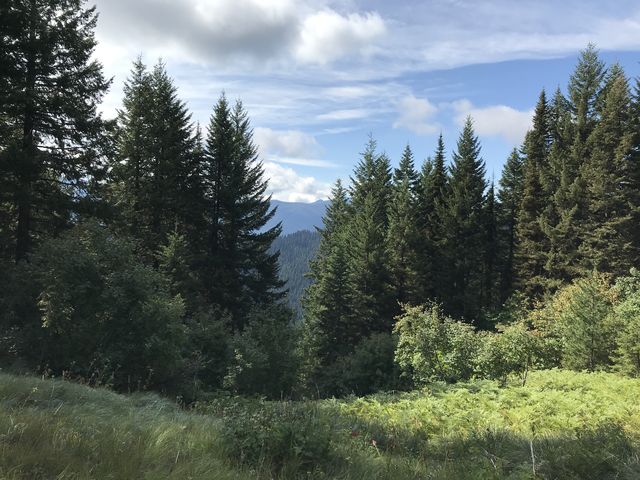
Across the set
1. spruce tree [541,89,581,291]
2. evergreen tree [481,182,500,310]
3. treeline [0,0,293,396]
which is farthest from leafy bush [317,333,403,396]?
evergreen tree [481,182,500,310]

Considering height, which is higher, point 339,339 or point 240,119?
point 240,119

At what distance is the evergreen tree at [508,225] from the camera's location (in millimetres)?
40875

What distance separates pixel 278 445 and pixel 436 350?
52.5 feet

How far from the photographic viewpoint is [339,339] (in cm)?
3469

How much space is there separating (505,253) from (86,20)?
4128 centimetres

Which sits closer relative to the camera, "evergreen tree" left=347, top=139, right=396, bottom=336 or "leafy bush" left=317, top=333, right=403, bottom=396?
"leafy bush" left=317, top=333, right=403, bottom=396

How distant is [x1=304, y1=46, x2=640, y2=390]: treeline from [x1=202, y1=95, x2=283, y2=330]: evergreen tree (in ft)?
19.7

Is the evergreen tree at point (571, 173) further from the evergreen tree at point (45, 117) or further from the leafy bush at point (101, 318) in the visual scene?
the evergreen tree at point (45, 117)

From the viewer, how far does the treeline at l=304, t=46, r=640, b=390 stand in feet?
103

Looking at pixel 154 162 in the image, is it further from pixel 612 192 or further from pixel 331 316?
pixel 612 192

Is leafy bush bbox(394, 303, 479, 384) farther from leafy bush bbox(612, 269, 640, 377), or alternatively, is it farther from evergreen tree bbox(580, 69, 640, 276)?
evergreen tree bbox(580, 69, 640, 276)

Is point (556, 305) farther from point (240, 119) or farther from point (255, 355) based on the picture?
point (240, 119)

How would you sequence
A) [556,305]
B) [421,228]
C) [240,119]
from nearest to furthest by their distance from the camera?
[556,305] → [240,119] → [421,228]

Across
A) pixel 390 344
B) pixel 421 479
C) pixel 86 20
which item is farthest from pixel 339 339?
pixel 421 479
